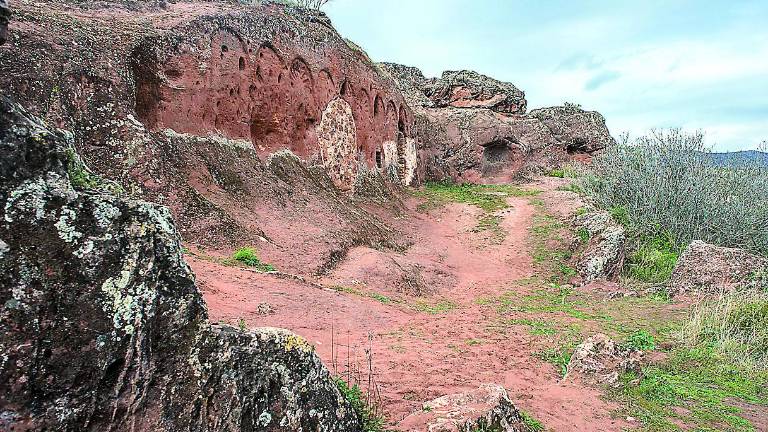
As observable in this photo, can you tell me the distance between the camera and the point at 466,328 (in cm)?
754

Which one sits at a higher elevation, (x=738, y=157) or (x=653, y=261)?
(x=738, y=157)

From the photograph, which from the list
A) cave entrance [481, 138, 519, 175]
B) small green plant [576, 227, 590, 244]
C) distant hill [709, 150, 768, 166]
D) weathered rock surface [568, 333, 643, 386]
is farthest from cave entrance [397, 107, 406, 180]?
weathered rock surface [568, 333, 643, 386]

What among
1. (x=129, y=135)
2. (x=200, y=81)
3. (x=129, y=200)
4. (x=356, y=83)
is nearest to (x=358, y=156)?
(x=356, y=83)

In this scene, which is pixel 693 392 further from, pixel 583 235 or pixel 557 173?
pixel 557 173

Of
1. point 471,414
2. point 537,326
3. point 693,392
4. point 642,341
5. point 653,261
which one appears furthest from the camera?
point 653,261

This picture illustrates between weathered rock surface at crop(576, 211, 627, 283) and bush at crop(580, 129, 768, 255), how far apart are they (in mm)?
718

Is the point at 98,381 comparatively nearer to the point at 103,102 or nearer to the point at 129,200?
the point at 129,200

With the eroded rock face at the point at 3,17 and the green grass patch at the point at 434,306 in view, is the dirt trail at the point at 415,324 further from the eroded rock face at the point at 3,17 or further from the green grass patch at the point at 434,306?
the eroded rock face at the point at 3,17

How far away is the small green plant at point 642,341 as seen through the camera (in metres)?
6.85

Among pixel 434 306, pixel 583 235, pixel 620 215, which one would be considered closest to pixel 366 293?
pixel 434 306

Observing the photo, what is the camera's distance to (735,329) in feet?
23.8

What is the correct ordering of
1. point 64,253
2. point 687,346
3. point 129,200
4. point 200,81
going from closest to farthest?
point 64,253 → point 129,200 → point 687,346 → point 200,81

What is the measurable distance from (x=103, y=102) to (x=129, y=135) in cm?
62

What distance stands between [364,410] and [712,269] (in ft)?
28.6
